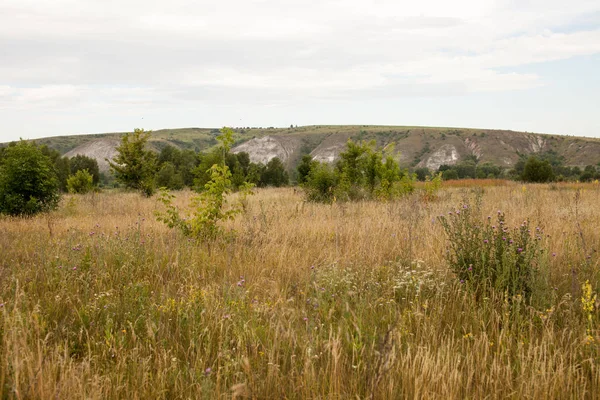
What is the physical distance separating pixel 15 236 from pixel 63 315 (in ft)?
15.2

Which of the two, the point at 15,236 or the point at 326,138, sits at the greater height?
the point at 326,138

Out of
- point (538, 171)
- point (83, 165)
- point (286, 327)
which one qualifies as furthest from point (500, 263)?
point (83, 165)

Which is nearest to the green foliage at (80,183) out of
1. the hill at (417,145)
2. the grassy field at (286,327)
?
the grassy field at (286,327)

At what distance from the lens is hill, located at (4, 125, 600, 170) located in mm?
101250

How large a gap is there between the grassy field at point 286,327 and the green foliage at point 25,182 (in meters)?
5.78

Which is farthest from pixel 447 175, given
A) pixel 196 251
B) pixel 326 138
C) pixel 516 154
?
pixel 326 138

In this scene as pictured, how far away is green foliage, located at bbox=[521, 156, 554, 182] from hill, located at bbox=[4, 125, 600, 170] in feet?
199

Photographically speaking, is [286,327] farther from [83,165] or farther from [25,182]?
[83,165]

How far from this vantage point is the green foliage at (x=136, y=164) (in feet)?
72.0

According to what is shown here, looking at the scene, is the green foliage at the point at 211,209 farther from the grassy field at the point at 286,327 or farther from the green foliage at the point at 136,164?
the green foliage at the point at 136,164

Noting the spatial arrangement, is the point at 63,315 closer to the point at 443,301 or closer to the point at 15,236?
the point at 443,301

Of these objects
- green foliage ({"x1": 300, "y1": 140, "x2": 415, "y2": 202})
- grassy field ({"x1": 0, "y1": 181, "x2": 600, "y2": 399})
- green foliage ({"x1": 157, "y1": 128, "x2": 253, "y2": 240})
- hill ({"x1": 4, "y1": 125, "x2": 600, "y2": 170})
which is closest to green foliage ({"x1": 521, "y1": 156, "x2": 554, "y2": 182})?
green foliage ({"x1": 300, "y1": 140, "x2": 415, "y2": 202})

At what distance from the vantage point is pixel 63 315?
346 centimetres

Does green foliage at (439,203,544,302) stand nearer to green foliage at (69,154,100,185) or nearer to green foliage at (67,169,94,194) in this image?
green foliage at (67,169,94,194)
